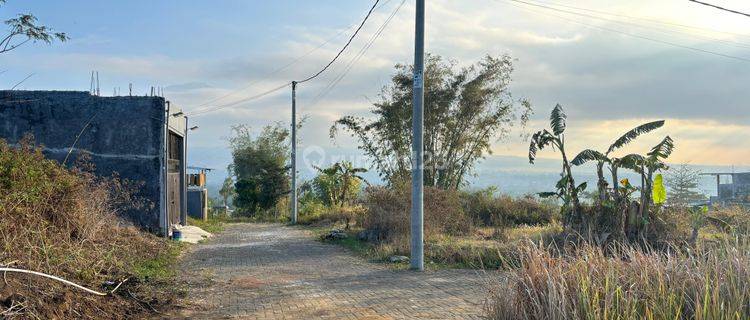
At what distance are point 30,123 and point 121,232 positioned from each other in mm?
6798

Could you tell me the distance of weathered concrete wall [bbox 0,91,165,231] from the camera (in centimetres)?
1852

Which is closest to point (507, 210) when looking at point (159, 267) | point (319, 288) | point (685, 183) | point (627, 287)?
point (685, 183)

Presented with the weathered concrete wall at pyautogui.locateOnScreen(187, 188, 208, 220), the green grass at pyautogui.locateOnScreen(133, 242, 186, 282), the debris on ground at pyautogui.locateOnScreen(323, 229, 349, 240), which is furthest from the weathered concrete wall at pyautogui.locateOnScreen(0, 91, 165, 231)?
the weathered concrete wall at pyautogui.locateOnScreen(187, 188, 208, 220)

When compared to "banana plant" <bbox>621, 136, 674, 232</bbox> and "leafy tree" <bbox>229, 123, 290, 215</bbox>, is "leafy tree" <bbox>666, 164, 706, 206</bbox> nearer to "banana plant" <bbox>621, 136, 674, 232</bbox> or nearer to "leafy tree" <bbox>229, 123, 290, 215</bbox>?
"banana plant" <bbox>621, 136, 674, 232</bbox>

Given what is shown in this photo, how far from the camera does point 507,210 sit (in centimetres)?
2358

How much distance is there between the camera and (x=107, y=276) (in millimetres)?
8703

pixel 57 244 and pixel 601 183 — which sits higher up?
pixel 601 183

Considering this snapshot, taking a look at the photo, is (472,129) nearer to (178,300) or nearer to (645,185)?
(645,185)

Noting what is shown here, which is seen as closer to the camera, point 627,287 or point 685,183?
point 627,287

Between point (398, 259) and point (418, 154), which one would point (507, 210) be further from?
point (418, 154)

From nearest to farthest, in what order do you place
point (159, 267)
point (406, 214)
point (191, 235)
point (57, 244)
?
point (57, 244) < point (159, 267) < point (406, 214) < point (191, 235)

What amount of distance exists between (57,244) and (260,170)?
29534 millimetres

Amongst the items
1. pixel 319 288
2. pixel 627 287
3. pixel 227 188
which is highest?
pixel 227 188

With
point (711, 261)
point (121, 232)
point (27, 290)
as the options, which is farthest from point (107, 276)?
point (711, 261)
